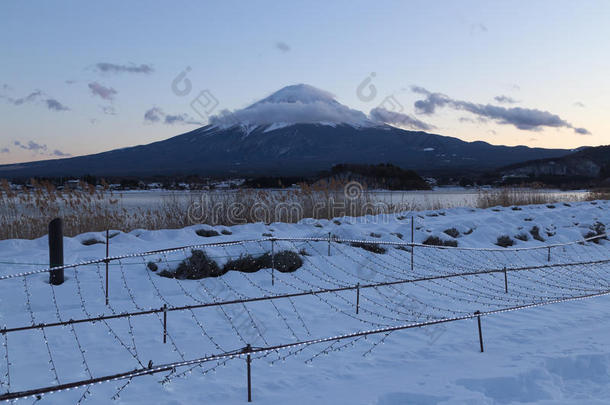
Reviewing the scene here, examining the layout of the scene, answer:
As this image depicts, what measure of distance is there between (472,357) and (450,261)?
4270mm

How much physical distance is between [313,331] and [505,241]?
6462mm

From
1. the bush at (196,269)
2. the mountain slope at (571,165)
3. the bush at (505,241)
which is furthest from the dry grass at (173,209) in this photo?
the mountain slope at (571,165)

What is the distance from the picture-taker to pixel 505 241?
31.8ft

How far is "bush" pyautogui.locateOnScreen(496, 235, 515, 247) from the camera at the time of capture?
31.4ft

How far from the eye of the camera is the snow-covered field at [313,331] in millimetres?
3268

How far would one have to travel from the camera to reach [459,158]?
363ft

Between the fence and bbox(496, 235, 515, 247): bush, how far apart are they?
0.73 meters

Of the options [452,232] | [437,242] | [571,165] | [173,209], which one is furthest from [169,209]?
[571,165]

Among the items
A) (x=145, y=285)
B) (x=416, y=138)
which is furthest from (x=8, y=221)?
(x=416, y=138)

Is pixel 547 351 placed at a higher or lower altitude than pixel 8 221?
lower

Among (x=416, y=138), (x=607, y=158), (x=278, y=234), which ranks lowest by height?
(x=278, y=234)

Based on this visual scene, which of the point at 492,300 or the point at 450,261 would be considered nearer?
the point at 492,300

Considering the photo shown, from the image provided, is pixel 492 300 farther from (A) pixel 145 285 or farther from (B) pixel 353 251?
(A) pixel 145 285

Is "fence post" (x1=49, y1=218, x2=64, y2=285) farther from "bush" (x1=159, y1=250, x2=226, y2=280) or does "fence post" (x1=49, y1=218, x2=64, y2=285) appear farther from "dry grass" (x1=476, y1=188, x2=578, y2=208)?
"dry grass" (x1=476, y1=188, x2=578, y2=208)
